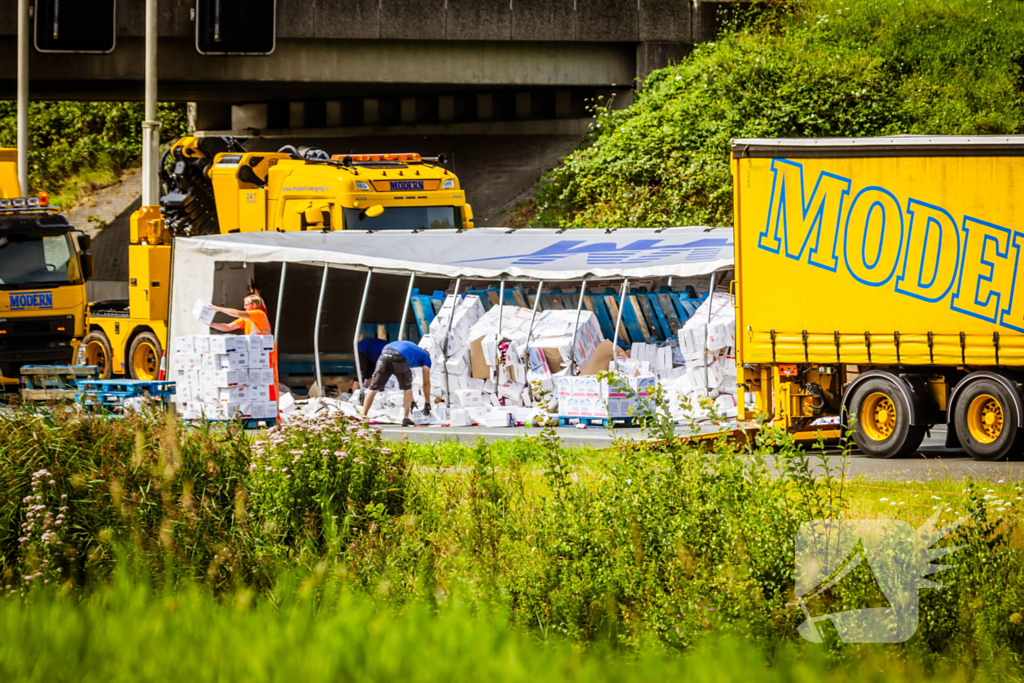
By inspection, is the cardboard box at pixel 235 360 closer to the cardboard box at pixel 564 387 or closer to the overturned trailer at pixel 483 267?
the overturned trailer at pixel 483 267

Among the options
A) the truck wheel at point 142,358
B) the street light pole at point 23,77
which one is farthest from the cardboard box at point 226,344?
the street light pole at point 23,77

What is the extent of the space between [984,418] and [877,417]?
114cm

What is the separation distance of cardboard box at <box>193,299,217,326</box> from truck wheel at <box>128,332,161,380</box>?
9.46ft

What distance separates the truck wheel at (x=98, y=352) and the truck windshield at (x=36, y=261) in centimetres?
99

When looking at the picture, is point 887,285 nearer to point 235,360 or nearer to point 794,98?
point 235,360

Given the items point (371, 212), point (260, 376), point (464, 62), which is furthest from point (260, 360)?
point (464, 62)

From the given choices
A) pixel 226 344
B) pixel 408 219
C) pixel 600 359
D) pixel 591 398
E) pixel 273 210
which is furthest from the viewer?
pixel 273 210

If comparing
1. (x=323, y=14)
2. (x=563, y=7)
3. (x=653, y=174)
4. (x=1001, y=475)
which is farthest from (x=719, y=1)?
(x=1001, y=475)

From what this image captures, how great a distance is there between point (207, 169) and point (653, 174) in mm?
10802

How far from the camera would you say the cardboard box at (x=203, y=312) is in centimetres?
1902

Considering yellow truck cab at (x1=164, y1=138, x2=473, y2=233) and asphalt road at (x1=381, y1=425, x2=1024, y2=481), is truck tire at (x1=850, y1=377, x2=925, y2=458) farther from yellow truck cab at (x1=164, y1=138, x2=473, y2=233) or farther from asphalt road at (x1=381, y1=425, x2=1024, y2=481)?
yellow truck cab at (x1=164, y1=138, x2=473, y2=233)

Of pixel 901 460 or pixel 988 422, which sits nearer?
pixel 988 422

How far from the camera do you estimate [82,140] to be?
50.7 m

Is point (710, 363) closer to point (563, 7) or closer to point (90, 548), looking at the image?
point (90, 548)
